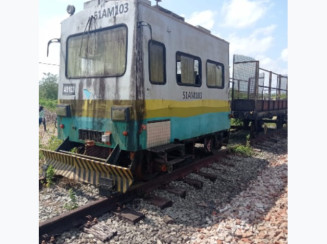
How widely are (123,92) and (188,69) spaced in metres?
2.18

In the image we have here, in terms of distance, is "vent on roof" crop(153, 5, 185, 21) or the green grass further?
the green grass

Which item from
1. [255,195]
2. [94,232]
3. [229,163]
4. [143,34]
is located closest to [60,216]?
[94,232]

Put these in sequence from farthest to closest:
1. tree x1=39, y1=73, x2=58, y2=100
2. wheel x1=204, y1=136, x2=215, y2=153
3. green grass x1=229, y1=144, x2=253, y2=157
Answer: tree x1=39, y1=73, x2=58, y2=100
green grass x1=229, y1=144, x2=253, y2=157
wheel x1=204, y1=136, x2=215, y2=153

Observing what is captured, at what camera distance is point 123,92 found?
506cm

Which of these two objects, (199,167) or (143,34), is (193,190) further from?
(143,34)

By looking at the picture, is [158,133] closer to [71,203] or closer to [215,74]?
[71,203]

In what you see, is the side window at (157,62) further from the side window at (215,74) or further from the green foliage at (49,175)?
the green foliage at (49,175)

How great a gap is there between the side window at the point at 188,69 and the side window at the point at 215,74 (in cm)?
66

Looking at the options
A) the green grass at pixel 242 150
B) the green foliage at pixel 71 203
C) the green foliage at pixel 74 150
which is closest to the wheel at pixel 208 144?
the green grass at pixel 242 150

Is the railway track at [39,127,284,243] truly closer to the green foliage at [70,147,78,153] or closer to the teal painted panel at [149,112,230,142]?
the teal painted panel at [149,112,230,142]

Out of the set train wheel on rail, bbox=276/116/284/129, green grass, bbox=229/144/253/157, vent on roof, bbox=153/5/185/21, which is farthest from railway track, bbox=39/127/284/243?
train wheel on rail, bbox=276/116/284/129

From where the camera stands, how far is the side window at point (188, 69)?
20.4 ft

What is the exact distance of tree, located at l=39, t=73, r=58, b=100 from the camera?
112 feet

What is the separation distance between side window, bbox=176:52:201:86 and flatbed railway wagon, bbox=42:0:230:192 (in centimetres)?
2
